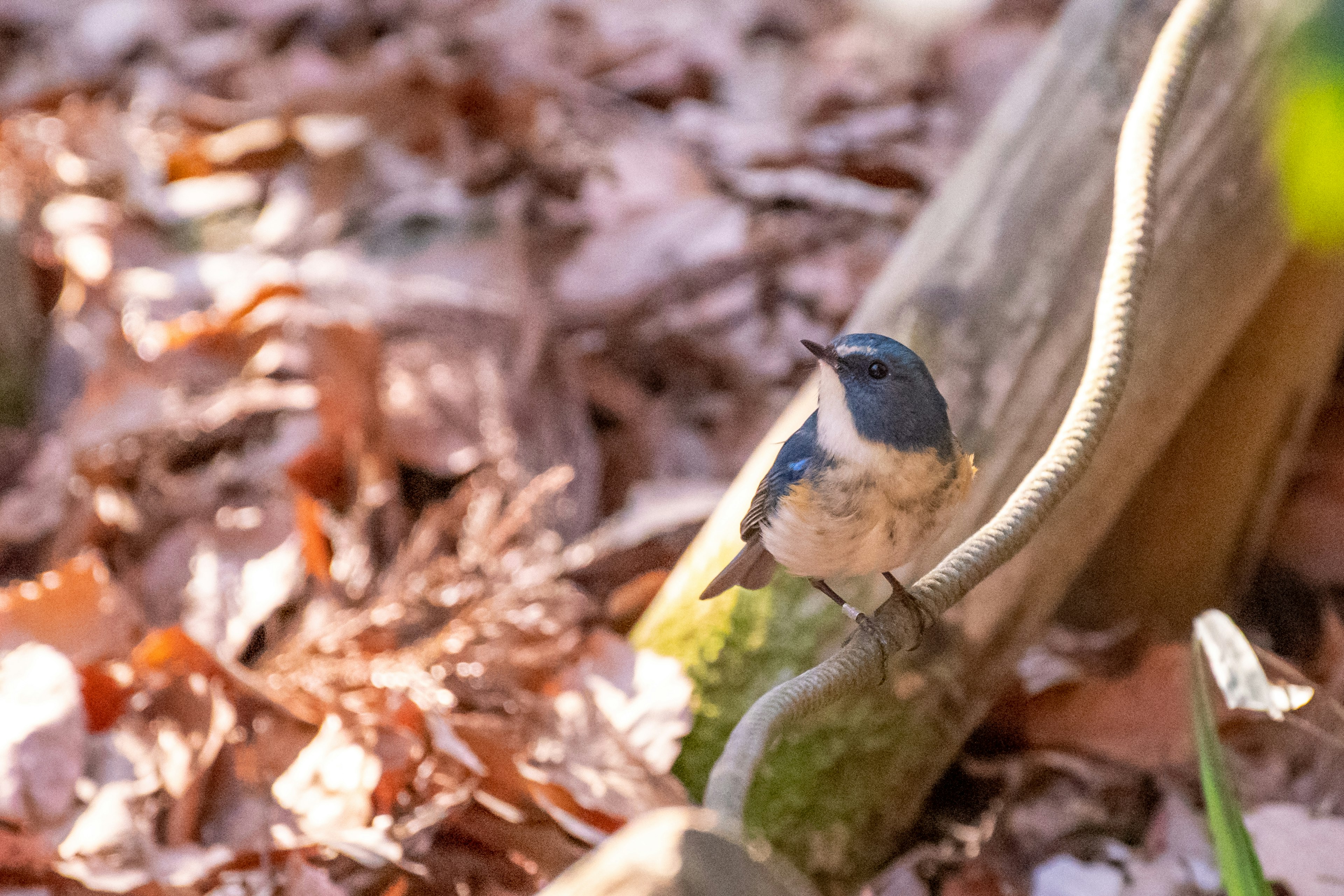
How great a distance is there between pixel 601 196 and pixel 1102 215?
1600 millimetres

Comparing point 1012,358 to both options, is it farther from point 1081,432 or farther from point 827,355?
point 827,355

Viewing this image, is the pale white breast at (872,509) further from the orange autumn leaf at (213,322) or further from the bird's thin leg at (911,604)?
the orange autumn leaf at (213,322)

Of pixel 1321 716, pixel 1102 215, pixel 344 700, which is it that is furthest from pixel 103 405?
pixel 1321 716

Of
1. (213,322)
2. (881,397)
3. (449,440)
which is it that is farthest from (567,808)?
(213,322)

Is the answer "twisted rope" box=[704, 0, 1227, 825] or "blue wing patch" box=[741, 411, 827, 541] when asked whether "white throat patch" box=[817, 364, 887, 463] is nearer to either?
"blue wing patch" box=[741, 411, 827, 541]

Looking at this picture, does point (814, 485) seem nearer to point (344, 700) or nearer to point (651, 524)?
point (344, 700)

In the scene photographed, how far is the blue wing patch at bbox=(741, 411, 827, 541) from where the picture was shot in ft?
2.14

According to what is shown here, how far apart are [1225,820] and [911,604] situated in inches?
15.1

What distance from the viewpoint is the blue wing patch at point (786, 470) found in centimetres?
65

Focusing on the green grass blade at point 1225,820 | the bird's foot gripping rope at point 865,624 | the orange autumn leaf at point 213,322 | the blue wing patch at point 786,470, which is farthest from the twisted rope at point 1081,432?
the orange autumn leaf at point 213,322

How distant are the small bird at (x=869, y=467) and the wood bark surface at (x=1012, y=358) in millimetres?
549

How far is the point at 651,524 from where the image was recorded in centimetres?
177

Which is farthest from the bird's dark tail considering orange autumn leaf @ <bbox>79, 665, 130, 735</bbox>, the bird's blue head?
orange autumn leaf @ <bbox>79, 665, 130, 735</bbox>

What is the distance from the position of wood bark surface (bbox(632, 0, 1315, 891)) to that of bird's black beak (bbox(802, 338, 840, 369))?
61 cm
